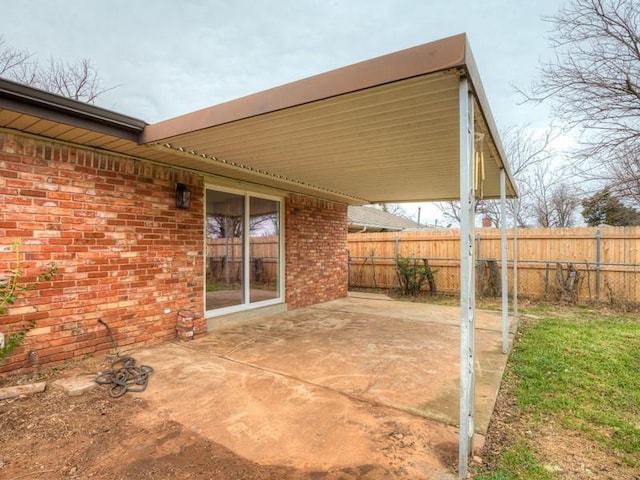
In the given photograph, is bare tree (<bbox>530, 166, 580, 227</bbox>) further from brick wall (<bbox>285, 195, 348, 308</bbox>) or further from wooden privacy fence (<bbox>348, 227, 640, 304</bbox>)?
brick wall (<bbox>285, 195, 348, 308</bbox>)

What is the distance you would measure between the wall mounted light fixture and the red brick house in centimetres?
2

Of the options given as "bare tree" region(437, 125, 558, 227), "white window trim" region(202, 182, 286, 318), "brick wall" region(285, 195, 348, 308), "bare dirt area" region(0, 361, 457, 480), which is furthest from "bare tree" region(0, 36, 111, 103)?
"bare tree" region(437, 125, 558, 227)

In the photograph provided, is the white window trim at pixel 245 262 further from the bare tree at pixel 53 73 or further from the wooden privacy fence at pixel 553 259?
the bare tree at pixel 53 73

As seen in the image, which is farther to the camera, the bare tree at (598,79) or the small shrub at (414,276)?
the small shrub at (414,276)

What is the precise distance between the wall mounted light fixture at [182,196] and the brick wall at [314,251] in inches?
97.1

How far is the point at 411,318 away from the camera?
6238 mm

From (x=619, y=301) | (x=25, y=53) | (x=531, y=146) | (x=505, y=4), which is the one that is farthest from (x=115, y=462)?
(x=531, y=146)

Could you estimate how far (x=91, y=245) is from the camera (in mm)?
3814

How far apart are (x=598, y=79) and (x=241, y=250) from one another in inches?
273

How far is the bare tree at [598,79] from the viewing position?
5586 millimetres

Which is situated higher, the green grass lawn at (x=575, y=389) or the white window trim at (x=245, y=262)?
the white window trim at (x=245, y=262)

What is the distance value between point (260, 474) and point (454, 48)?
105 inches

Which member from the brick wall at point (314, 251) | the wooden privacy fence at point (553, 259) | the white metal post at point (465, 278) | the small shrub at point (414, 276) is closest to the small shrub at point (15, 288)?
the white metal post at point (465, 278)

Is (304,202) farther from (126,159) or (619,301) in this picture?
(619,301)
